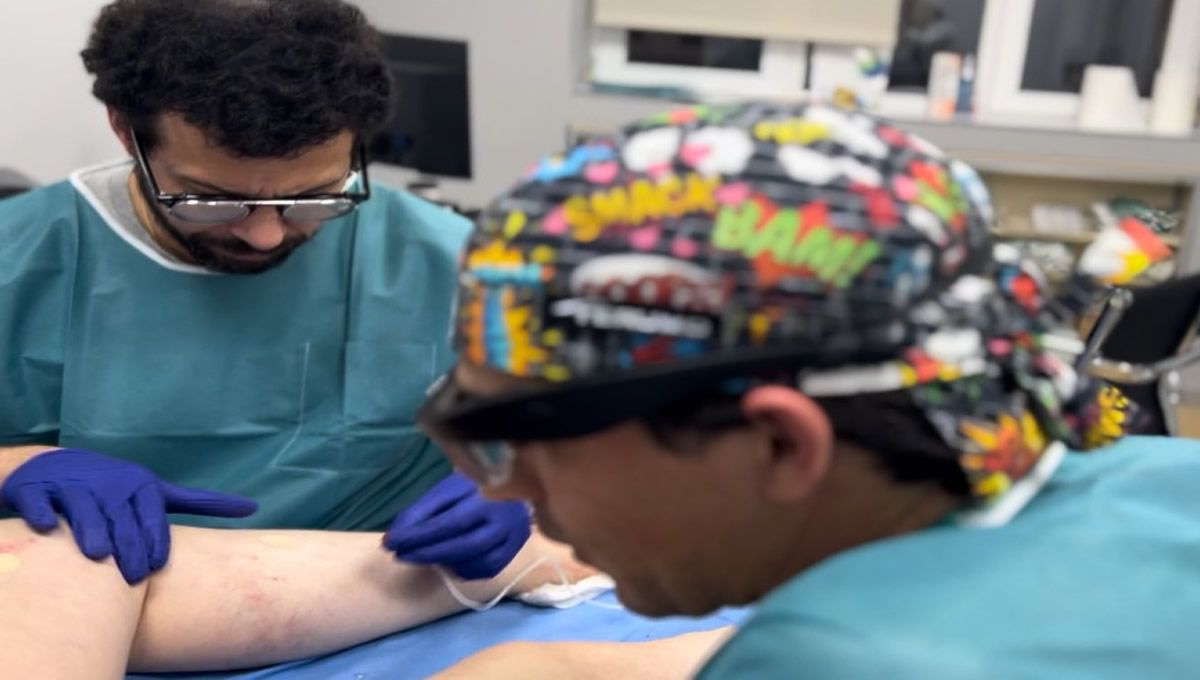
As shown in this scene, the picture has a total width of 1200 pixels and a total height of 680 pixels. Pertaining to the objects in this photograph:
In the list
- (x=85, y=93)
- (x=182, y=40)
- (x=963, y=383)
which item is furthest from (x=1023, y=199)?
(x=963, y=383)

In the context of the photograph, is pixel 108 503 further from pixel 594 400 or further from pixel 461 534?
pixel 594 400

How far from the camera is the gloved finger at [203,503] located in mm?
1354

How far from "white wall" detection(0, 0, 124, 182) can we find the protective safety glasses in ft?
6.98

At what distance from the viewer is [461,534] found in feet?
4.46

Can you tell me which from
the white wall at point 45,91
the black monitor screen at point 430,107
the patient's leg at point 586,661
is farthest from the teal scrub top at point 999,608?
the black monitor screen at point 430,107

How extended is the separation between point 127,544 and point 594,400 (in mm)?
835

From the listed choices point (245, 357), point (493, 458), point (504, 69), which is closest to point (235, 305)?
point (245, 357)

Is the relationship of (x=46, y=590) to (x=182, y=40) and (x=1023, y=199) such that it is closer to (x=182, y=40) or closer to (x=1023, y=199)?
(x=182, y=40)

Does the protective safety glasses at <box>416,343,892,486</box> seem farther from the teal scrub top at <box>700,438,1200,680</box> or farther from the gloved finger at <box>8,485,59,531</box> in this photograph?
the gloved finger at <box>8,485,59,531</box>

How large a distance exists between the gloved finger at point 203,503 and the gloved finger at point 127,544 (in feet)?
0.26

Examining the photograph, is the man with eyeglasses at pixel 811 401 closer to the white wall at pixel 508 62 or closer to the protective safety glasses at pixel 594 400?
the protective safety glasses at pixel 594 400

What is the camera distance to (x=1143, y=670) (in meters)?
0.57

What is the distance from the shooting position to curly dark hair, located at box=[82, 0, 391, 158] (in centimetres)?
134

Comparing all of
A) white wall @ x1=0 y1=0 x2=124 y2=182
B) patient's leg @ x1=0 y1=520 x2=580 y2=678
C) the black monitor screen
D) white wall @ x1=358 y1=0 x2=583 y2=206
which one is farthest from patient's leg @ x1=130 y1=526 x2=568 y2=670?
white wall @ x1=358 y1=0 x2=583 y2=206
